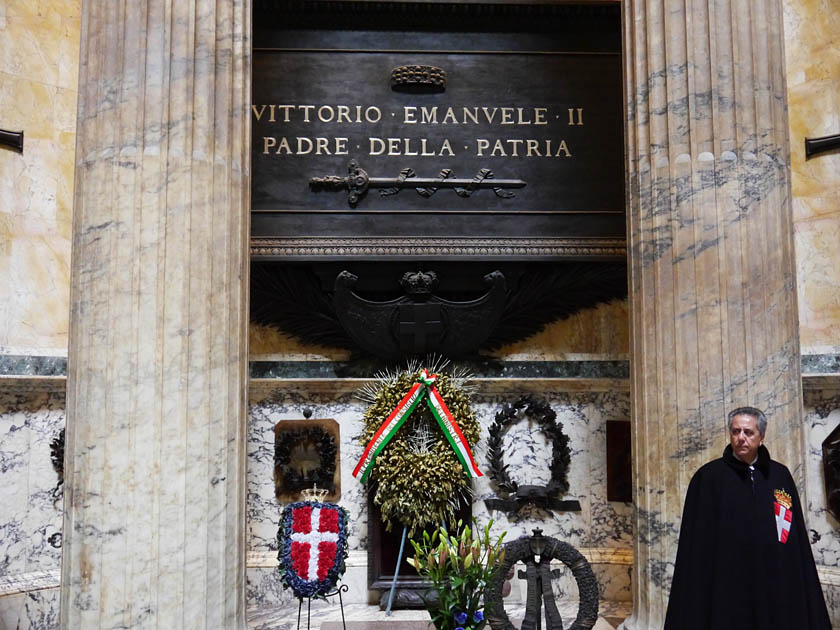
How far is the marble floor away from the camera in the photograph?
6191 millimetres

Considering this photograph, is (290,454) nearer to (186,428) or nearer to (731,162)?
(186,428)

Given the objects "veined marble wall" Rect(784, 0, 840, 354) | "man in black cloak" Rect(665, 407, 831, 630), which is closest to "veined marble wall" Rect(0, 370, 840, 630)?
"veined marble wall" Rect(784, 0, 840, 354)

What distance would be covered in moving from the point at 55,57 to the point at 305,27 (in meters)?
2.00

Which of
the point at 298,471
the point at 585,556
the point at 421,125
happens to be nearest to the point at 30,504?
the point at 298,471

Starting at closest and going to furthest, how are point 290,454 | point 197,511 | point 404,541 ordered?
point 197,511 → point 404,541 → point 290,454

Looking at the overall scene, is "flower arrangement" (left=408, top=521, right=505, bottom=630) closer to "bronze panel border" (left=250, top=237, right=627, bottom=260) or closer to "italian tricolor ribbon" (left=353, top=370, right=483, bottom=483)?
"italian tricolor ribbon" (left=353, top=370, right=483, bottom=483)

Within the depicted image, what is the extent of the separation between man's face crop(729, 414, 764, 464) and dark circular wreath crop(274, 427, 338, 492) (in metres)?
3.73

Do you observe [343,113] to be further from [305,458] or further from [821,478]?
[821,478]

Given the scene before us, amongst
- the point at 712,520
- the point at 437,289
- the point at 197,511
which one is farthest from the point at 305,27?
the point at 712,520

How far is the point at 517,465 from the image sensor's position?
695 centimetres

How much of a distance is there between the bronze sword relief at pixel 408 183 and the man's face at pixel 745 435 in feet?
10.3

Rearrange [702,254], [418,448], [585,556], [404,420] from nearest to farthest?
[702,254]
[404,420]
[418,448]
[585,556]

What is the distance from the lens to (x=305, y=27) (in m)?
6.64

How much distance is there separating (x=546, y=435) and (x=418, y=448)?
1.16 m
